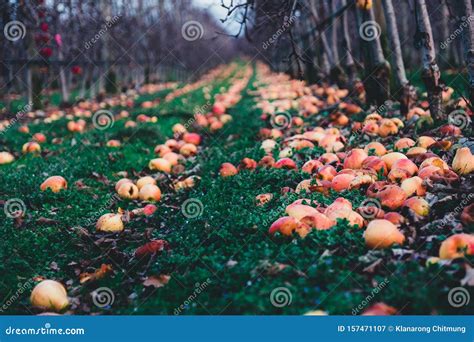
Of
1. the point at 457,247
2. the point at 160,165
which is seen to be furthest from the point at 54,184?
the point at 457,247

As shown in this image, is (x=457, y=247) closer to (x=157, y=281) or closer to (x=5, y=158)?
(x=157, y=281)

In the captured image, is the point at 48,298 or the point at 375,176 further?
the point at 375,176

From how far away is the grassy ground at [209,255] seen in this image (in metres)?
2.63

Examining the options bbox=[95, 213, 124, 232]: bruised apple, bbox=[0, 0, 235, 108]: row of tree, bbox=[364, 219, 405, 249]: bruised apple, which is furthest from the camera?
Result: bbox=[0, 0, 235, 108]: row of tree

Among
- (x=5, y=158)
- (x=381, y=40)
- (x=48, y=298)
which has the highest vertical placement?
(x=381, y=40)

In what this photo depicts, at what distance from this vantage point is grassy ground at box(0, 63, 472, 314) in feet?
8.63

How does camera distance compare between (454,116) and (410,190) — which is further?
(454,116)

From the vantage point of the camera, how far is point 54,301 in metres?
3.09

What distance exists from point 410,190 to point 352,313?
1478 mm

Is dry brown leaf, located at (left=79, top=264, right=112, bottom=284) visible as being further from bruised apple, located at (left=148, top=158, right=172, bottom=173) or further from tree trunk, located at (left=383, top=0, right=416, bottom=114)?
tree trunk, located at (left=383, top=0, right=416, bottom=114)

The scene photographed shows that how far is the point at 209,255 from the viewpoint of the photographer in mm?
3273

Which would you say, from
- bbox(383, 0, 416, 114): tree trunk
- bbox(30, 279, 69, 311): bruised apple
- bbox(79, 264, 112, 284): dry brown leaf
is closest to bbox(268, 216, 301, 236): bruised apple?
bbox(79, 264, 112, 284): dry brown leaf

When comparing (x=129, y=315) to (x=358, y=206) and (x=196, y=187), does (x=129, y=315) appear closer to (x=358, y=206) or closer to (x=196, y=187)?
(x=358, y=206)
